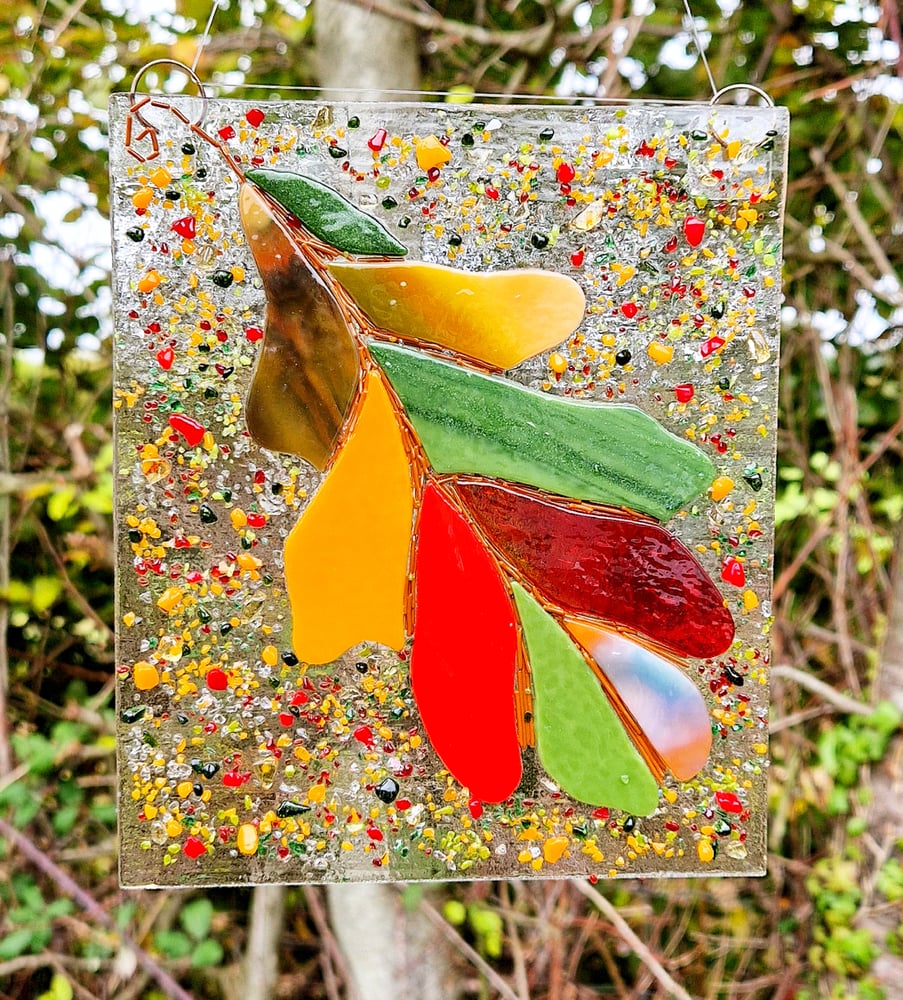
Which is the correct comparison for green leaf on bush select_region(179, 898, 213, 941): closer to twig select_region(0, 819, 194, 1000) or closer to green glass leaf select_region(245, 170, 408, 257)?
twig select_region(0, 819, 194, 1000)

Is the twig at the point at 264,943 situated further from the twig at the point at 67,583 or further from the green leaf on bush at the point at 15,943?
the twig at the point at 67,583

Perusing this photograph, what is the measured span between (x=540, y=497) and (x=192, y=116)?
1.31ft

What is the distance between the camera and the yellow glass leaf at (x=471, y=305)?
0.51 meters

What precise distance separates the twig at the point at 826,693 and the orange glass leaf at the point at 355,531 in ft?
2.15

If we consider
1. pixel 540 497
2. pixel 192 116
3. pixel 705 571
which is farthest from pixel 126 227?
pixel 705 571

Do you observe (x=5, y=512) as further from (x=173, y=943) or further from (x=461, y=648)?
(x=461, y=648)

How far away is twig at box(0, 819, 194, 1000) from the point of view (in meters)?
0.82

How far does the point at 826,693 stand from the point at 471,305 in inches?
29.3

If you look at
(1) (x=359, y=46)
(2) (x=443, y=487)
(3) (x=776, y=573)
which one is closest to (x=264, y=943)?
(2) (x=443, y=487)

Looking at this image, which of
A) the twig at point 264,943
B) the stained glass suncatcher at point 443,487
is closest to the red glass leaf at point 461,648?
the stained glass suncatcher at point 443,487

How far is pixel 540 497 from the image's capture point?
0.53m

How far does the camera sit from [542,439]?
0.52 m

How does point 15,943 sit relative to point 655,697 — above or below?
below

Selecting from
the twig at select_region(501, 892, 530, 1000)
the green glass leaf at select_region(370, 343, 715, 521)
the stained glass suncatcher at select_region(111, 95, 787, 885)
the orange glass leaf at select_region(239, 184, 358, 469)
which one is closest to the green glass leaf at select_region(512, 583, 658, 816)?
the stained glass suncatcher at select_region(111, 95, 787, 885)
